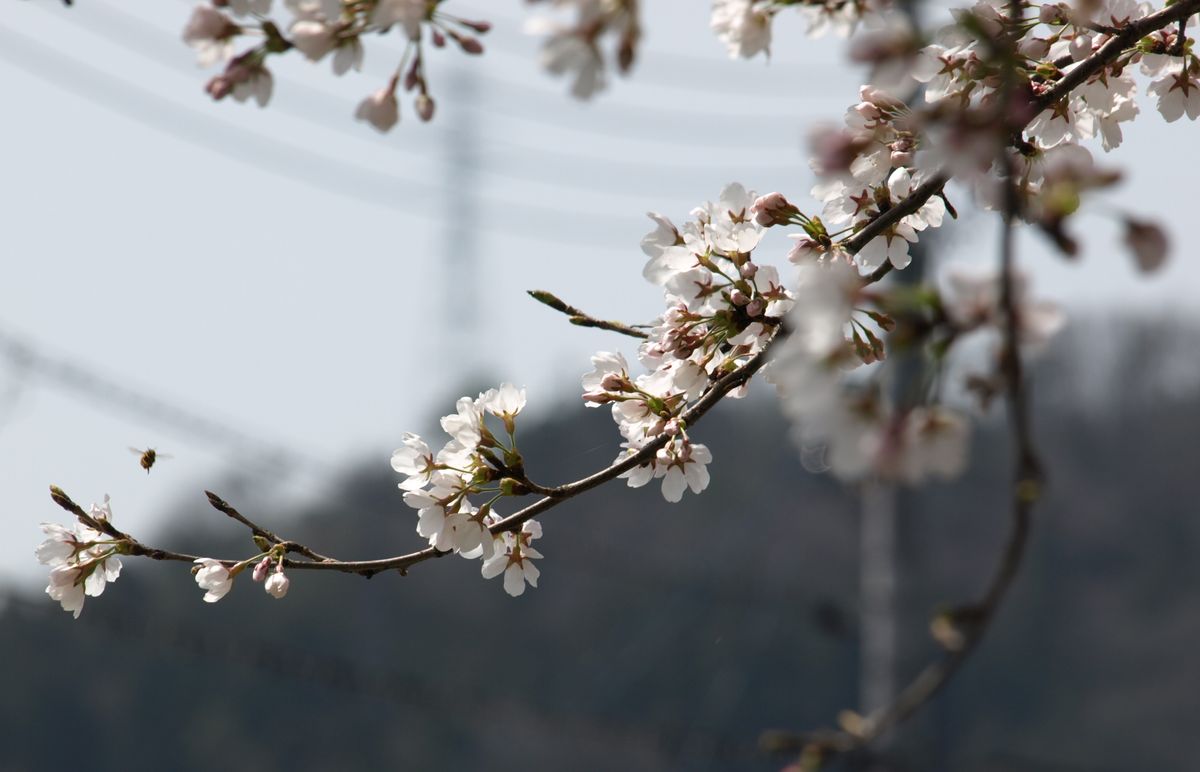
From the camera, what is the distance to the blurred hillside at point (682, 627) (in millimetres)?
18719

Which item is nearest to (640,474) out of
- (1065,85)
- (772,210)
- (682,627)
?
(772,210)

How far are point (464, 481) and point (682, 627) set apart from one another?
19.7 meters

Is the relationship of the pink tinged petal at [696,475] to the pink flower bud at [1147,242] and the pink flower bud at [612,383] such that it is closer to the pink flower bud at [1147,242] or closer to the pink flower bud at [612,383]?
the pink flower bud at [612,383]

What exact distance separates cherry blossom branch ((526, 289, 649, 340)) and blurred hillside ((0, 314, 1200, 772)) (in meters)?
15.8

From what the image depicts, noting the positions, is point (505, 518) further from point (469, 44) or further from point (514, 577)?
point (469, 44)

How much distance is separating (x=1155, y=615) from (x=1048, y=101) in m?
23.8

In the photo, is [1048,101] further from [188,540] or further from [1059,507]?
[1059,507]

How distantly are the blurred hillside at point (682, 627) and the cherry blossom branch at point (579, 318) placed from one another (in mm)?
15835

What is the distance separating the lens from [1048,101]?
978mm

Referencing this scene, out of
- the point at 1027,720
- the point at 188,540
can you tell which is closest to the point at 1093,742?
the point at 1027,720

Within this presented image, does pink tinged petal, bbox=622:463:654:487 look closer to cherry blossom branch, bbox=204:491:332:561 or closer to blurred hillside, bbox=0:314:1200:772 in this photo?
cherry blossom branch, bbox=204:491:332:561

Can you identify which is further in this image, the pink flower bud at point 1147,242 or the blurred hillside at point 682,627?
the blurred hillside at point 682,627

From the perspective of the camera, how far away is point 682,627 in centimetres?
2025

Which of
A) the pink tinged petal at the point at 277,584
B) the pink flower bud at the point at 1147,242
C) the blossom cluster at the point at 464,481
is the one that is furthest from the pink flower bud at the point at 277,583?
the pink flower bud at the point at 1147,242
